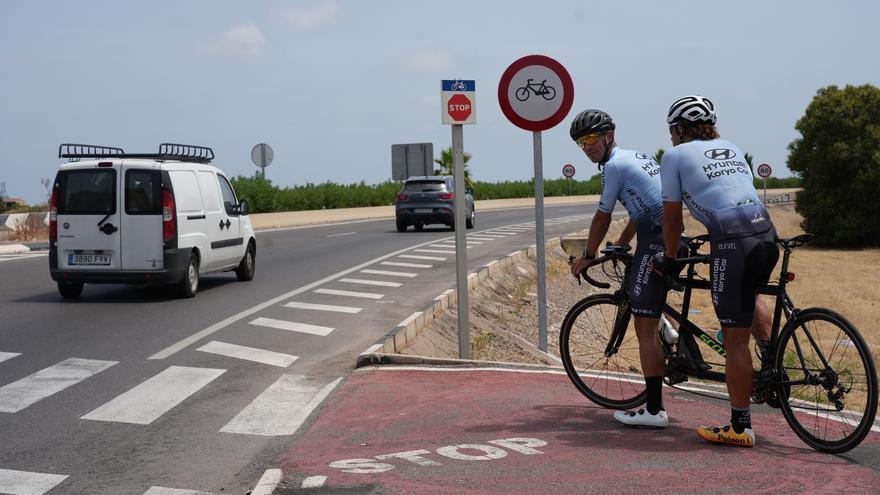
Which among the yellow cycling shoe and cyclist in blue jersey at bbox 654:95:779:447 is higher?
cyclist in blue jersey at bbox 654:95:779:447

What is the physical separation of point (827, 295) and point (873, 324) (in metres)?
4.54

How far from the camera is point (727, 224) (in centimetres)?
582

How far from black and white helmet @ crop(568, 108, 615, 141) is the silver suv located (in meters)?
25.4

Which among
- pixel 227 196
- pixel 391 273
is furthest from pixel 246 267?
pixel 391 273

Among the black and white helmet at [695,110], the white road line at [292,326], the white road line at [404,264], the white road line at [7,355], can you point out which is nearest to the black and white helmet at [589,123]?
the black and white helmet at [695,110]

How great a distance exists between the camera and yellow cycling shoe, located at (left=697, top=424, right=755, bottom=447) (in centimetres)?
588

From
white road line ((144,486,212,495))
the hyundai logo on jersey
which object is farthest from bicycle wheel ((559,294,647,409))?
white road line ((144,486,212,495))

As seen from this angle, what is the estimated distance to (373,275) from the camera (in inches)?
722

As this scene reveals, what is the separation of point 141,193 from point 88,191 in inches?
29.2

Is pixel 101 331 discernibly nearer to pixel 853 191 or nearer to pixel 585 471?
pixel 585 471

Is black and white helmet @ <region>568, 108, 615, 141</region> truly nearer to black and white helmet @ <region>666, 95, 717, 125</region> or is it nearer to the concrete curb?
black and white helmet @ <region>666, 95, 717, 125</region>

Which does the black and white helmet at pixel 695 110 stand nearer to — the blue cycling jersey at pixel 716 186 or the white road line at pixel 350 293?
the blue cycling jersey at pixel 716 186

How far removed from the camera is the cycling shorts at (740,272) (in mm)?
5777

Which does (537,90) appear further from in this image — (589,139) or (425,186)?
(425,186)
